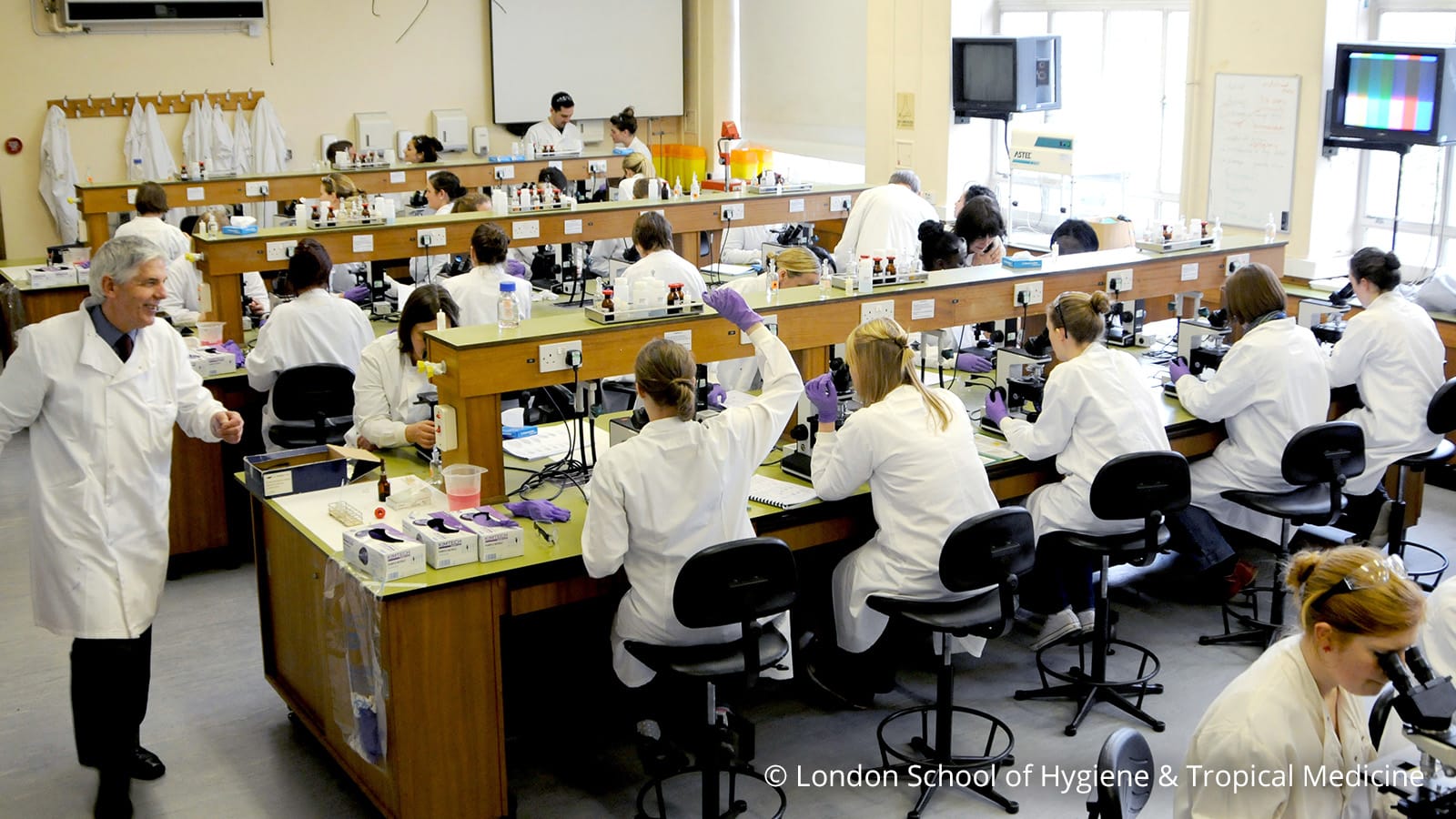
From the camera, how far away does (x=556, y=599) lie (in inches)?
139

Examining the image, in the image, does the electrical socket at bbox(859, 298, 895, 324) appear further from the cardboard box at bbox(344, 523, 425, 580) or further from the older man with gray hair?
the older man with gray hair

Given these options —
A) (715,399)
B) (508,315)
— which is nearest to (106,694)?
(508,315)

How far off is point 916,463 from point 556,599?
1.06 m

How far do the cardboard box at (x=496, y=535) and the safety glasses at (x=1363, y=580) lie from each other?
1982mm

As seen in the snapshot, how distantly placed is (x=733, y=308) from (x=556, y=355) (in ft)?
1.79

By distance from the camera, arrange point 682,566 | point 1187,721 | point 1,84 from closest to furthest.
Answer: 1. point 682,566
2. point 1187,721
3. point 1,84

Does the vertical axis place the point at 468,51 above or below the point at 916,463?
above

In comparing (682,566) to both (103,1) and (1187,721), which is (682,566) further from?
(103,1)

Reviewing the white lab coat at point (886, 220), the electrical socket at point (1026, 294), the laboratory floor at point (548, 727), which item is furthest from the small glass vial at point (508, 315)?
the white lab coat at point (886, 220)

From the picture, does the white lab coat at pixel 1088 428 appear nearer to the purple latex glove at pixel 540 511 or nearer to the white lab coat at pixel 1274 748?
the purple latex glove at pixel 540 511

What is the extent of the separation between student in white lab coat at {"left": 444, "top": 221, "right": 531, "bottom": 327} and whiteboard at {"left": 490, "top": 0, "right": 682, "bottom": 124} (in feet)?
17.5

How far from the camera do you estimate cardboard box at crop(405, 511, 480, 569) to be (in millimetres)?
3367

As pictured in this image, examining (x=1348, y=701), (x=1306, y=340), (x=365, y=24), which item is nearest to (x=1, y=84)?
(x=365, y=24)

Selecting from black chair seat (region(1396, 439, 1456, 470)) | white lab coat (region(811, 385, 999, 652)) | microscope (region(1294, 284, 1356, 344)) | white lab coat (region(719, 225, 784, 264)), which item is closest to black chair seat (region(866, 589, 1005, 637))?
white lab coat (region(811, 385, 999, 652))
